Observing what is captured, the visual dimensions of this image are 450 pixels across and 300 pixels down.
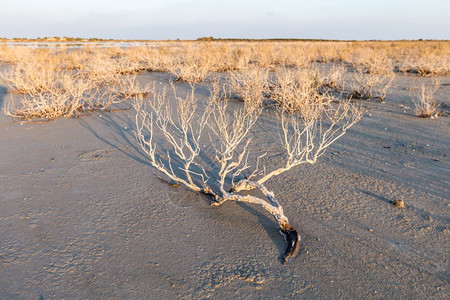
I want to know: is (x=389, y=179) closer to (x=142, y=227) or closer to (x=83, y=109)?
(x=142, y=227)

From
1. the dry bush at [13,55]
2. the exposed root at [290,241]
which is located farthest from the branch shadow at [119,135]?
the dry bush at [13,55]

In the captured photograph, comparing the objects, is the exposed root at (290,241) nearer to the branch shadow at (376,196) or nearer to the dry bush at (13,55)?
the branch shadow at (376,196)

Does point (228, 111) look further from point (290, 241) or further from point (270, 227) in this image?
point (290, 241)

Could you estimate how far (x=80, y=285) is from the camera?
2436 millimetres

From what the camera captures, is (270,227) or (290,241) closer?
(290,241)

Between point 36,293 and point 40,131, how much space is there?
4.47m

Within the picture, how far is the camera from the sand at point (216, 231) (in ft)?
8.03

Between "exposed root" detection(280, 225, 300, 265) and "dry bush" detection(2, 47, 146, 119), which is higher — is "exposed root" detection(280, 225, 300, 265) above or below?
below

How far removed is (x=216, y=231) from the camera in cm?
308

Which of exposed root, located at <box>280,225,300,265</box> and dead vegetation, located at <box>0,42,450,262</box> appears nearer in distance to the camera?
exposed root, located at <box>280,225,300,265</box>

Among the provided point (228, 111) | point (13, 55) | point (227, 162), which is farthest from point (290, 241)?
point (13, 55)

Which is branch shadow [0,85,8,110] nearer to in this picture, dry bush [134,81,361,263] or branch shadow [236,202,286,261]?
dry bush [134,81,361,263]

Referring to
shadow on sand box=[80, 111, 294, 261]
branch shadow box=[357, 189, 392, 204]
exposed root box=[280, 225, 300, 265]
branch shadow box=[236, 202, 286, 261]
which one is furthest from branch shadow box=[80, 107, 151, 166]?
branch shadow box=[357, 189, 392, 204]

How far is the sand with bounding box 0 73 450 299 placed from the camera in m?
2.45
